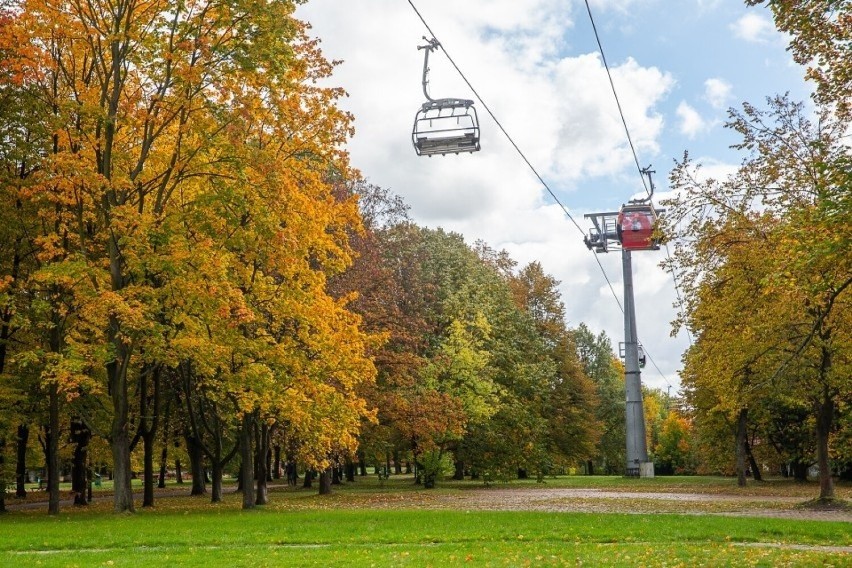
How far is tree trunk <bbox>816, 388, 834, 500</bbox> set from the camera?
990 inches

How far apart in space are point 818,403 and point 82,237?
22.9 m

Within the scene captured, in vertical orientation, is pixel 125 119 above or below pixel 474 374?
above

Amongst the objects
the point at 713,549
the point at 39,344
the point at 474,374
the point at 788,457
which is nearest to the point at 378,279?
the point at 474,374

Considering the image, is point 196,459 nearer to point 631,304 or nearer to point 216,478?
point 216,478

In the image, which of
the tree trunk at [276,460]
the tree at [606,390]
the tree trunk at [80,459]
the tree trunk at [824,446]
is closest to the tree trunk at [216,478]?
the tree trunk at [80,459]

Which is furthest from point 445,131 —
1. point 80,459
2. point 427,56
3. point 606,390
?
point 606,390

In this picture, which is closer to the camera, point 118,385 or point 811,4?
point 811,4

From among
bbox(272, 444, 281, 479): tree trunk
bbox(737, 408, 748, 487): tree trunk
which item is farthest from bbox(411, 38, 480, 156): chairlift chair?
bbox(737, 408, 748, 487): tree trunk

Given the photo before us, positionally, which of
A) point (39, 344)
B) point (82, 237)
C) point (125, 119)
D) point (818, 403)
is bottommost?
point (818, 403)

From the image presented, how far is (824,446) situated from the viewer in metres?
25.6

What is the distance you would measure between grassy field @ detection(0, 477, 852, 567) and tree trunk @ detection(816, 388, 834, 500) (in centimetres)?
716

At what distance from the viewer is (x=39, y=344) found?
29.3 metres

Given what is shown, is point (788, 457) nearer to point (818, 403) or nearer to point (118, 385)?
point (818, 403)

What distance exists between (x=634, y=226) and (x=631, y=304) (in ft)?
20.5
